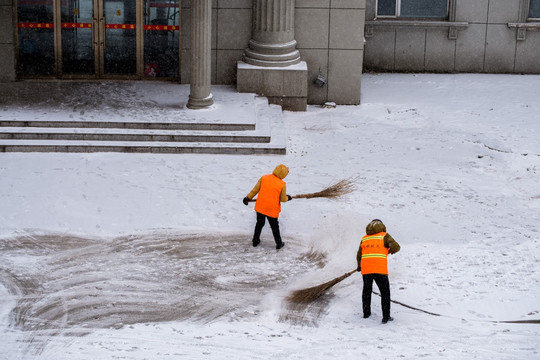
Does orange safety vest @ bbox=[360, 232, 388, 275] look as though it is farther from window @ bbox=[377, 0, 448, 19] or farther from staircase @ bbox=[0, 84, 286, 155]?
window @ bbox=[377, 0, 448, 19]

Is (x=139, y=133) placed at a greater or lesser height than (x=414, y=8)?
lesser

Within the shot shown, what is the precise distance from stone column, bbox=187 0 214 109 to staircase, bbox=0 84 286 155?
1.62 ft

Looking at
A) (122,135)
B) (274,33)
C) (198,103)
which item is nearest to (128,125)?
(122,135)

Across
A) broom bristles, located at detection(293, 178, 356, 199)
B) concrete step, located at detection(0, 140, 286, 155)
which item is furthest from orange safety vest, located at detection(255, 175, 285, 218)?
concrete step, located at detection(0, 140, 286, 155)

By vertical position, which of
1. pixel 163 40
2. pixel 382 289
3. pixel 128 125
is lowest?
pixel 382 289

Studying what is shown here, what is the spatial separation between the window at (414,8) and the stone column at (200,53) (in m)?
6.72

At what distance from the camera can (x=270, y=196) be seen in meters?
11.9

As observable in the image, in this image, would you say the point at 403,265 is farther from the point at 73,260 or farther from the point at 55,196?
the point at 55,196

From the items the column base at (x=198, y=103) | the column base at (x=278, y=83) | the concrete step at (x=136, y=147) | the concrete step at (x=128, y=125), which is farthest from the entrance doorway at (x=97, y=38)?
the concrete step at (x=136, y=147)

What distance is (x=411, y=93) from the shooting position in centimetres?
2053

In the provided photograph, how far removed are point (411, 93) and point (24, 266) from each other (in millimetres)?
11693

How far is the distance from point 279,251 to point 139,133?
4.99 metres

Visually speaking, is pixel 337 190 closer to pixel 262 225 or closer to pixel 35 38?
pixel 262 225

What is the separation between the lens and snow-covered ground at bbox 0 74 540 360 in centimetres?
948
